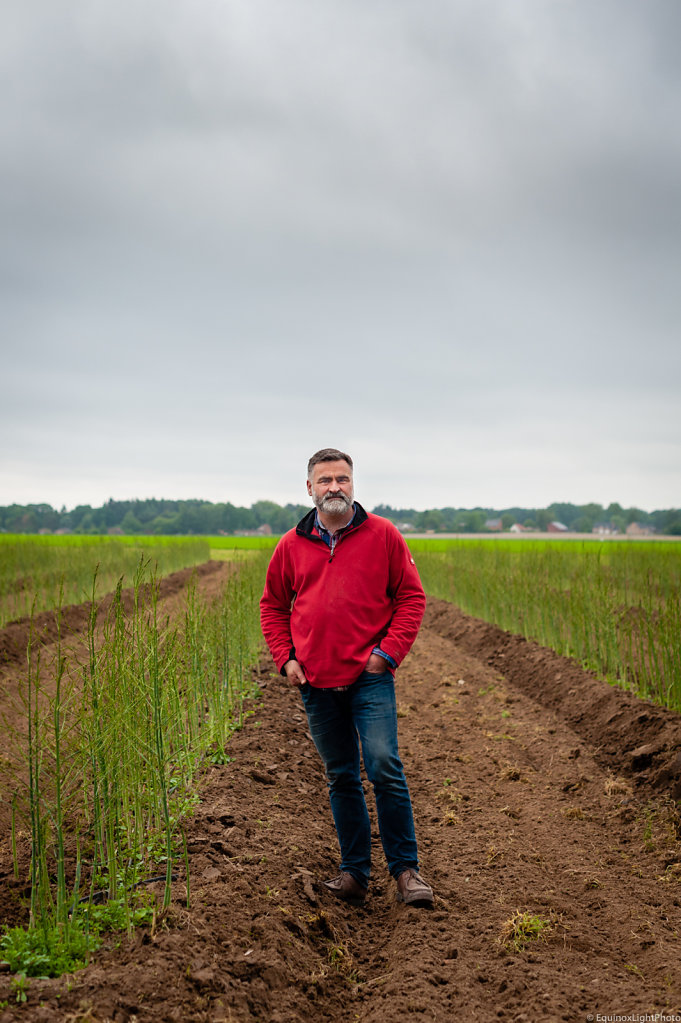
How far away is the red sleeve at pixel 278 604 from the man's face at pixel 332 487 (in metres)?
0.35

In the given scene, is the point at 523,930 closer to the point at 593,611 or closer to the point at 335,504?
the point at 335,504

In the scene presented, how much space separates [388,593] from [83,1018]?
1985 mm

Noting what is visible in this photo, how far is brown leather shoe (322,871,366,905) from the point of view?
11.1ft

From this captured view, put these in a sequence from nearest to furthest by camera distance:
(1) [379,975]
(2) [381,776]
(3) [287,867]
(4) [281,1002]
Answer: (4) [281,1002] < (1) [379,975] < (2) [381,776] < (3) [287,867]

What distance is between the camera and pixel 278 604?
3.62 meters

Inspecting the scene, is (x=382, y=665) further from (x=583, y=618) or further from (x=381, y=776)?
(x=583, y=618)

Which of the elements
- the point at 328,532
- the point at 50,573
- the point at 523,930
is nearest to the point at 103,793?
the point at 328,532

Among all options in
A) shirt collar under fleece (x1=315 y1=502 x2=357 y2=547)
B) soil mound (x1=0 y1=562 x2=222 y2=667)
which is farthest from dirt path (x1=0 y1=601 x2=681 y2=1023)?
soil mound (x1=0 y1=562 x2=222 y2=667)

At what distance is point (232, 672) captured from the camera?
6.34 m

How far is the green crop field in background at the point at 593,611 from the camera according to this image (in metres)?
6.05

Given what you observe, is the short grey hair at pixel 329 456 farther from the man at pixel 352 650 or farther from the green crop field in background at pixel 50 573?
the green crop field in background at pixel 50 573

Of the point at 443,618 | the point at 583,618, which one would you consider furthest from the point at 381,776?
the point at 443,618

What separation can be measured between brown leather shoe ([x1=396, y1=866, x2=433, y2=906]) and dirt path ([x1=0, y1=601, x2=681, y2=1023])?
5 centimetres

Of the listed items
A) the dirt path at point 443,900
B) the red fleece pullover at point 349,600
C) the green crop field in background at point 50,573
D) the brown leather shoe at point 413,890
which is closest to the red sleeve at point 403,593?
the red fleece pullover at point 349,600
